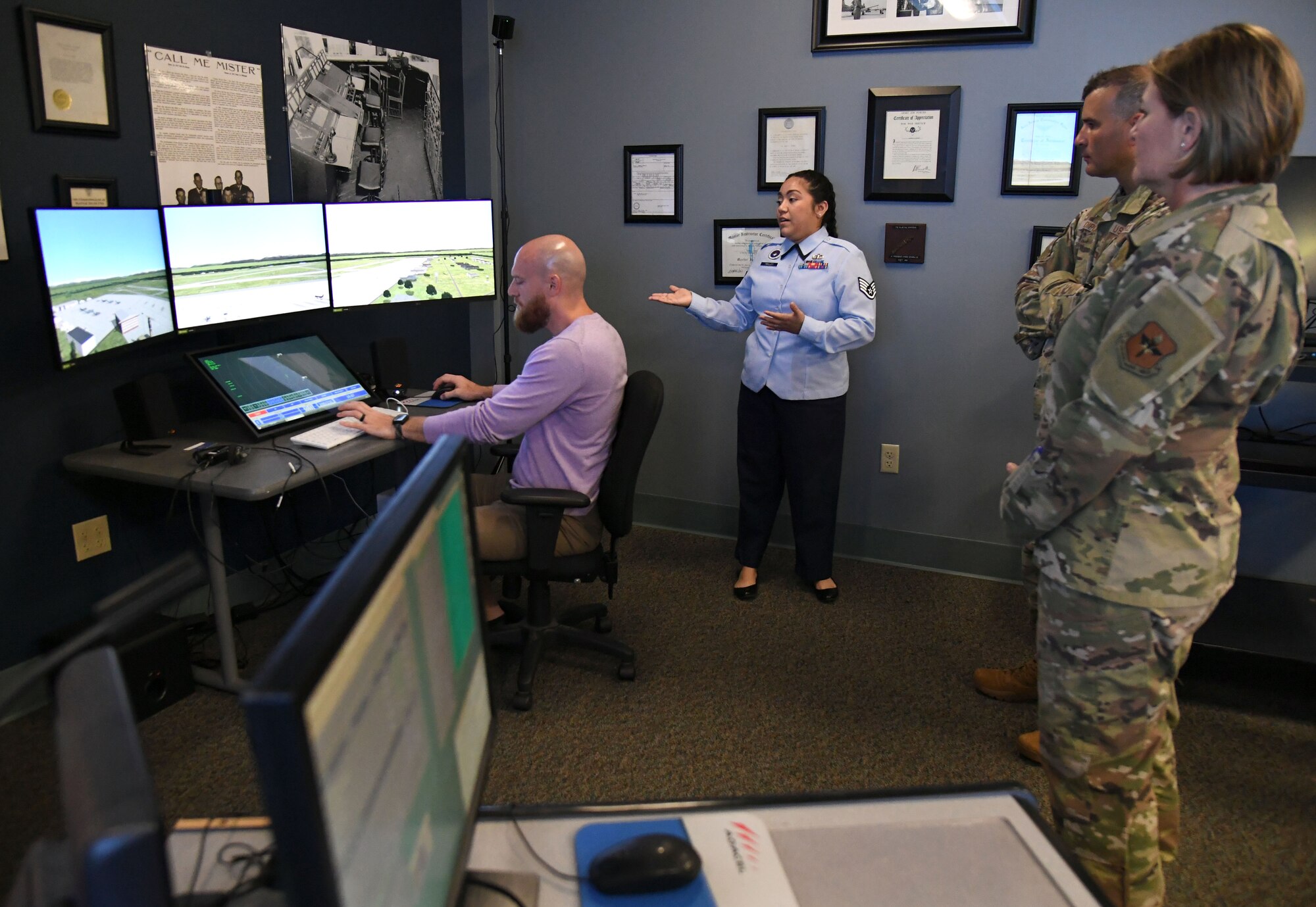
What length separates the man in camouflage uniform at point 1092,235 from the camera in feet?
6.66

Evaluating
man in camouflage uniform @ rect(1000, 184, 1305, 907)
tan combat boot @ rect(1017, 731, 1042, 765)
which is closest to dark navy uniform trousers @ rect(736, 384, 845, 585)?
tan combat boot @ rect(1017, 731, 1042, 765)

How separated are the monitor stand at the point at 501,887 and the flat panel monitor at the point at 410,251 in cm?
233

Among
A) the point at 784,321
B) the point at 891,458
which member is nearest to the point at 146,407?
the point at 784,321

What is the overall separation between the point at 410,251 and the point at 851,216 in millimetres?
1539

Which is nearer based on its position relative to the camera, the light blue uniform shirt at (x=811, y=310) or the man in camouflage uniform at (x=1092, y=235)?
the man in camouflage uniform at (x=1092, y=235)

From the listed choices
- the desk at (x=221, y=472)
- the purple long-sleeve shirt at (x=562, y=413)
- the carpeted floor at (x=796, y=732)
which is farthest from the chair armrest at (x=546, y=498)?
the carpeted floor at (x=796, y=732)

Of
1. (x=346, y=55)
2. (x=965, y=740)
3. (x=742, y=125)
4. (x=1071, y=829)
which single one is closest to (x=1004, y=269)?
(x=742, y=125)

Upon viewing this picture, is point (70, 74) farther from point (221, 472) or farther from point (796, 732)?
point (796, 732)

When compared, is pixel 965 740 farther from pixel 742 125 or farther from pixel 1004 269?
pixel 742 125

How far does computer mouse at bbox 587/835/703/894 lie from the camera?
900 millimetres

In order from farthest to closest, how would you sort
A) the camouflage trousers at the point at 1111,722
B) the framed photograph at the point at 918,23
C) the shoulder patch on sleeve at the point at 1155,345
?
the framed photograph at the point at 918,23, the camouflage trousers at the point at 1111,722, the shoulder patch on sleeve at the point at 1155,345

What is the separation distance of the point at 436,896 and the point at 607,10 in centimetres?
348

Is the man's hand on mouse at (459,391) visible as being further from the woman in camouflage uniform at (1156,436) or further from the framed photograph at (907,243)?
the woman in camouflage uniform at (1156,436)

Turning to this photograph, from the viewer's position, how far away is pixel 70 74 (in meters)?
2.35
